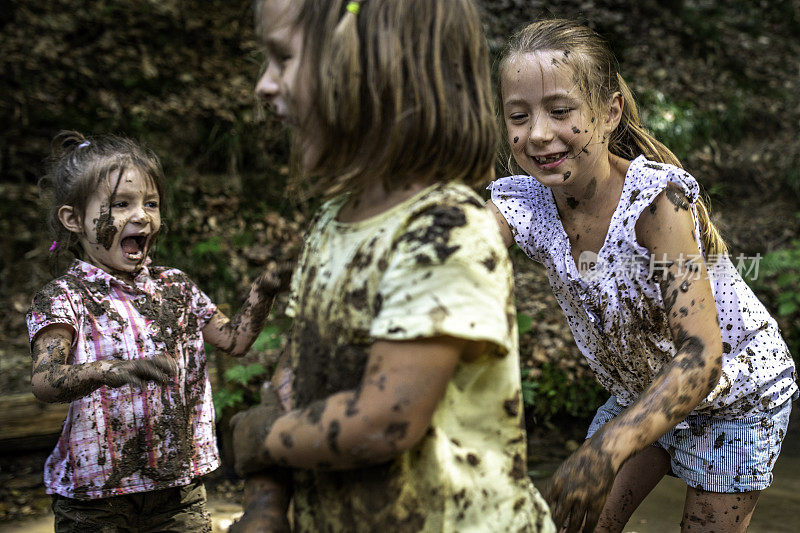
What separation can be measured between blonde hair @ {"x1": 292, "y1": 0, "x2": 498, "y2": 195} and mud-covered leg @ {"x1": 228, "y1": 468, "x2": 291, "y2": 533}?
571mm

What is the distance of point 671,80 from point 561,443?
5.42 meters

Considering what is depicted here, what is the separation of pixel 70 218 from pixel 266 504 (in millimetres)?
1682

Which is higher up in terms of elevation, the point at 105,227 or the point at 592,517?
the point at 105,227

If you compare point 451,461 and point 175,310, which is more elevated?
point 175,310

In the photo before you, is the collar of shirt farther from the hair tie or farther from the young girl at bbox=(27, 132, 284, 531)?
the hair tie

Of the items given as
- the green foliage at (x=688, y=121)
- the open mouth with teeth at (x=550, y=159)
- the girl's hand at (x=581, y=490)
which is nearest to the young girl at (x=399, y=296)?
the girl's hand at (x=581, y=490)

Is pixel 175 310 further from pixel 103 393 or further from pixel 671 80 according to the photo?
pixel 671 80

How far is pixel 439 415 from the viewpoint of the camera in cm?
125

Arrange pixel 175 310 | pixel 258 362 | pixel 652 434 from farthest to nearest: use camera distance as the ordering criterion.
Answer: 1. pixel 258 362
2. pixel 175 310
3. pixel 652 434

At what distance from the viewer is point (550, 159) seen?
2.42 metres

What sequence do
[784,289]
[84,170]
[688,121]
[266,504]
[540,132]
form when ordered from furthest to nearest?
[688,121] < [784,289] < [84,170] < [540,132] < [266,504]

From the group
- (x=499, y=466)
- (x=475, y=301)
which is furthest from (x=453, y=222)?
(x=499, y=466)

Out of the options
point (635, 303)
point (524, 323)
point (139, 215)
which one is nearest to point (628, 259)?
point (635, 303)

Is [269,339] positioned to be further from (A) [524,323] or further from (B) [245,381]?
(A) [524,323]
